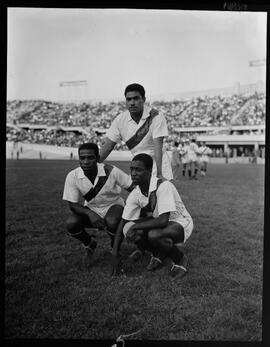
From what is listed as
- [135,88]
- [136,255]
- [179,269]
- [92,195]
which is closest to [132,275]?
[136,255]

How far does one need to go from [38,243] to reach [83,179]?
0.51m

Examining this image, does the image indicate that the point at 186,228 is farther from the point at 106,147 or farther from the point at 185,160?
the point at 106,147

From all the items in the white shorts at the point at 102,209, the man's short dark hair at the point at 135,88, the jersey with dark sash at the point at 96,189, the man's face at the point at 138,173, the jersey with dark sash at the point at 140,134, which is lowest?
the white shorts at the point at 102,209

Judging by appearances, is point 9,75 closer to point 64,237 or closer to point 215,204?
point 64,237

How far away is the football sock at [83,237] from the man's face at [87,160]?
403 millimetres

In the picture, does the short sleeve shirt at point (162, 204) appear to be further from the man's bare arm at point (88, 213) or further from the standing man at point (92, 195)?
the man's bare arm at point (88, 213)

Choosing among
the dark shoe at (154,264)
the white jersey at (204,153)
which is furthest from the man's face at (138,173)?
the dark shoe at (154,264)

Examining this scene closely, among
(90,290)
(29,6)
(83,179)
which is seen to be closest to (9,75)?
(29,6)

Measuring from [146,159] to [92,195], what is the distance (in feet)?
1.42

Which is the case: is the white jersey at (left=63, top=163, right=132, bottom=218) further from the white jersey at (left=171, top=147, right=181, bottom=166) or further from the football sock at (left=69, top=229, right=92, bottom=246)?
the white jersey at (left=171, top=147, right=181, bottom=166)

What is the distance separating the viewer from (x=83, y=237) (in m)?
2.60

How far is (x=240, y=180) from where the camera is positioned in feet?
8.68

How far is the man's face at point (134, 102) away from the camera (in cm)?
259

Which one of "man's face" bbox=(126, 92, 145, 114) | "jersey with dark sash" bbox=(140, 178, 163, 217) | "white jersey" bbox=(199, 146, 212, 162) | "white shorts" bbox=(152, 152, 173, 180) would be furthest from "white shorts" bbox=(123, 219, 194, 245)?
"man's face" bbox=(126, 92, 145, 114)
